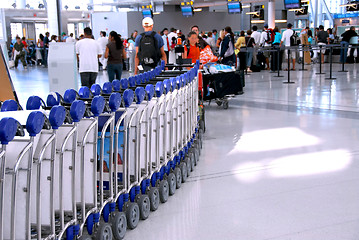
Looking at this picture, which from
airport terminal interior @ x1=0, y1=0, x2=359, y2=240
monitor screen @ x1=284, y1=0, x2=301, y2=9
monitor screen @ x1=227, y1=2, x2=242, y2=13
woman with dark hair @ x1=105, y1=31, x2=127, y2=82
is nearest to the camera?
airport terminal interior @ x1=0, y1=0, x2=359, y2=240

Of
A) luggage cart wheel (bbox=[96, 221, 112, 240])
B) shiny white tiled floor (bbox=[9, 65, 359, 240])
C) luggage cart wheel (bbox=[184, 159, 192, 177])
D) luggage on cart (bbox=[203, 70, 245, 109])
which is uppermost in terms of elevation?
luggage on cart (bbox=[203, 70, 245, 109])

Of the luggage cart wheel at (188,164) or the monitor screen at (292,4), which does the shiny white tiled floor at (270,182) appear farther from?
the monitor screen at (292,4)

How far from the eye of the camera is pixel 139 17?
103 ft

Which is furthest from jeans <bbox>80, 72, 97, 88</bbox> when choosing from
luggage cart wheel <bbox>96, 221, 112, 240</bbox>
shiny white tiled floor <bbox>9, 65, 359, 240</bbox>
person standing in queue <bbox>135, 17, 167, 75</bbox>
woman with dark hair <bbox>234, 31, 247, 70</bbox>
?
woman with dark hair <bbox>234, 31, 247, 70</bbox>

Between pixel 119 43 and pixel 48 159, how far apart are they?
7.69 meters

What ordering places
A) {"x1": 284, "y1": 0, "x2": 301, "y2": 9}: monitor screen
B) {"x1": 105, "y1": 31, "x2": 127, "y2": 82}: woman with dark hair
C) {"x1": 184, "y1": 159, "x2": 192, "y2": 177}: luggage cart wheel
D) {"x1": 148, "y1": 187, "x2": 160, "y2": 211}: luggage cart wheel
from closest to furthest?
{"x1": 148, "y1": 187, "x2": 160, "y2": 211}: luggage cart wheel → {"x1": 184, "y1": 159, "x2": 192, "y2": 177}: luggage cart wheel → {"x1": 105, "y1": 31, "x2": 127, "y2": 82}: woman with dark hair → {"x1": 284, "y1": 0, "x2": 301, "y2": 9}: monitor screen

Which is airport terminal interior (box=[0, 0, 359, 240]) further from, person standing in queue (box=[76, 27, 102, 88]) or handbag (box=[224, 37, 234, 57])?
handbag (box=[224, 37, 234, 57])

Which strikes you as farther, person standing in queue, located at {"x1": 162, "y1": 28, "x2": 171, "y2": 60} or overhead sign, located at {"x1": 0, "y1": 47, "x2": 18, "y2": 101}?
person standing in queue, located at {"x1": 162, "y1": 28, "x2": 171, "y2": 60}

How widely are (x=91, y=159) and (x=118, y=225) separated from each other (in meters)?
0.59

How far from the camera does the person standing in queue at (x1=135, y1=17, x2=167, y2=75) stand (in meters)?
7.95

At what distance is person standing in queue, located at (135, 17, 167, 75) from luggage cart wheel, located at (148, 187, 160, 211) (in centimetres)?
428

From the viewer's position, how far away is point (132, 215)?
345 centimetres

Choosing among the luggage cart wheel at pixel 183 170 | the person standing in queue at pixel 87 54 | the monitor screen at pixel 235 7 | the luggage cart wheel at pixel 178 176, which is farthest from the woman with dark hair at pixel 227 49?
the monitor screen at pixel 235 7

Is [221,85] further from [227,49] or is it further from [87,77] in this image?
[227,49]
